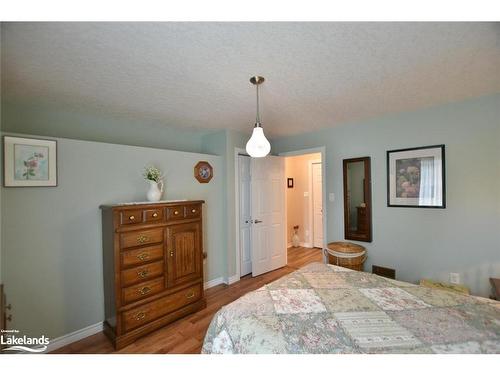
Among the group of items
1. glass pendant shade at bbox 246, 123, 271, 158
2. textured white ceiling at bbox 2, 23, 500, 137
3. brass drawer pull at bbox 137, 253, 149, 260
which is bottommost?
brass drawer pull at bbox 137, 253, 149, 260

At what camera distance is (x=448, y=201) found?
2.36 meters


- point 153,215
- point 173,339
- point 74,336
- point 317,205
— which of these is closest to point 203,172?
point 153,215

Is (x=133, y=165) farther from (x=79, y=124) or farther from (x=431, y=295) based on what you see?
(x=431, y=295)

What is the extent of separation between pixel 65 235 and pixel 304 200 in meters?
4.37

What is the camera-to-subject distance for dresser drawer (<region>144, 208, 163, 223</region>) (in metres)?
Result: 2.06

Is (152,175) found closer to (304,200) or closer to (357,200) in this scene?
(357,200)

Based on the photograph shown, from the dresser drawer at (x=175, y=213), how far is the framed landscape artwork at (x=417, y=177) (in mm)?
2654

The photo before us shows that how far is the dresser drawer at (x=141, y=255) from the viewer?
1935 mm

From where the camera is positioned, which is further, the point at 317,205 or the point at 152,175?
the point at 317,205

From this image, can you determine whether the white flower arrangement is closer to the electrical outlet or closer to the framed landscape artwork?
the framed landscape artwork

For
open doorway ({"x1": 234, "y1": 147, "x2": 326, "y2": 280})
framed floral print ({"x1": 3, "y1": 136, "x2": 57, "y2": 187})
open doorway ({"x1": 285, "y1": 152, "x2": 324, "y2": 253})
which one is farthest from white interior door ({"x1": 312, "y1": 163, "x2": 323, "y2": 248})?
framed floral print ({"x1": 3, "y1": 136, "x2": 57, "y2": 187})
